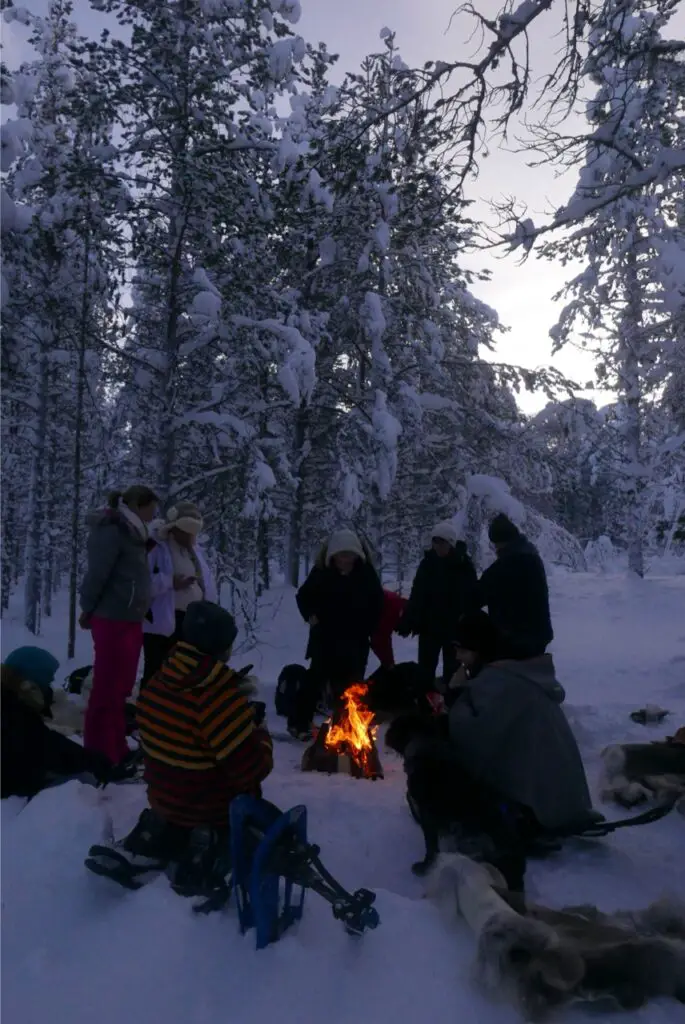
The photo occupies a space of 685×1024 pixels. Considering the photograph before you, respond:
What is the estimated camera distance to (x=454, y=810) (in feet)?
13.6

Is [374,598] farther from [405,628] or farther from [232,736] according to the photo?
[232,736]

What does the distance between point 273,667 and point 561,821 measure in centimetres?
765

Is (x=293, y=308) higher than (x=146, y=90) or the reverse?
the reverse

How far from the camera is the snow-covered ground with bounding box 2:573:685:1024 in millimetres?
2818

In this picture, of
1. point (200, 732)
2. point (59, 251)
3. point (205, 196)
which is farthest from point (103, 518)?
point (59, 251)

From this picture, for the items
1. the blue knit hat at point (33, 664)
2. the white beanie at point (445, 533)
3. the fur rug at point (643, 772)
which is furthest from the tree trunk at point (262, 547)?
the fur rug at point (643, 772)

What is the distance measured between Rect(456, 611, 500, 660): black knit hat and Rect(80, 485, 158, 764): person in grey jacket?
2.43 meters

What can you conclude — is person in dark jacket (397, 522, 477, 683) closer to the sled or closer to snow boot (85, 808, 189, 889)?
snow boot (85, 808, 189, 889)

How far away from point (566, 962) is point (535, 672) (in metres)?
1.96

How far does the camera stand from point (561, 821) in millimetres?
4469

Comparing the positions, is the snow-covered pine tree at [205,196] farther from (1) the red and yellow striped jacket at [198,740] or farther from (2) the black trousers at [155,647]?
(1) the red and yellow striped jacket at [198,740]

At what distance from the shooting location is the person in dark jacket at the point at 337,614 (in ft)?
23.4

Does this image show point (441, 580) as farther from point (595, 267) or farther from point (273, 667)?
point (595, 267)

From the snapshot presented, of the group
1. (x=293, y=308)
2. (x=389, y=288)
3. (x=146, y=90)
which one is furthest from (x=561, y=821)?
(x=389, y=288)
